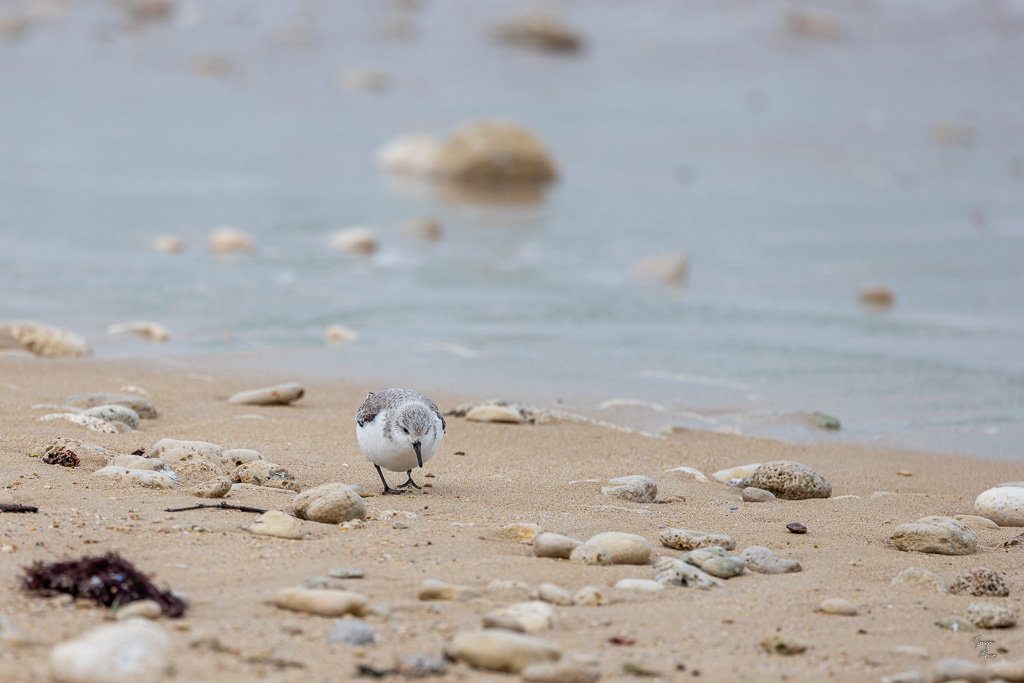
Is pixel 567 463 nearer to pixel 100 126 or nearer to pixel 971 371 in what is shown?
pixel 971 371

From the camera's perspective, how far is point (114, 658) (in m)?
3.25

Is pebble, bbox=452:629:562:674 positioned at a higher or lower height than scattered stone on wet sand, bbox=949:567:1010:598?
lower

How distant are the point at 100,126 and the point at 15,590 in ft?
62.7

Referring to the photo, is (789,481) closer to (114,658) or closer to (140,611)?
(140,611)

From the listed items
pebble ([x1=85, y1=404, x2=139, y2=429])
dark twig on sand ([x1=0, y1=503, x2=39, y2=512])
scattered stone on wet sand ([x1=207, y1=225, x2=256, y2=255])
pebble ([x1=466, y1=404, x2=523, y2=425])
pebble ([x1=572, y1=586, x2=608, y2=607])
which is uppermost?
scattered stone on wet sand ([x1=207, y1=225, x2=256, y2=255])

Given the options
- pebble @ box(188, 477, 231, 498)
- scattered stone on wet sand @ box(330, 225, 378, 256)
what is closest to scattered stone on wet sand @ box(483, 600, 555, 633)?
pebble @ box(188, 477, 231, 498)

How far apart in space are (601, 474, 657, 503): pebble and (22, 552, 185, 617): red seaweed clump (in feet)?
8.51

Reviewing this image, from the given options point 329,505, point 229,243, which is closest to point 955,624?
point 329,505

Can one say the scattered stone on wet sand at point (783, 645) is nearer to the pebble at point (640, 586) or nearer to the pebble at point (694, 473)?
the pebble at point (640, 586)

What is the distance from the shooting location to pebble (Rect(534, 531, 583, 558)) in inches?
189

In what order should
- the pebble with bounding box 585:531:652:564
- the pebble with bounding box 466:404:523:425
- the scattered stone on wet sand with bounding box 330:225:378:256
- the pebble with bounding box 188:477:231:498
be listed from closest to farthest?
the pebble with bounding box 585:531:652:564, the pebble with bounding box 188:477:231:498, the pebble with bounding box 466:404:523:425, the scattered stone on wet sand with bounding box 330:225:378:256

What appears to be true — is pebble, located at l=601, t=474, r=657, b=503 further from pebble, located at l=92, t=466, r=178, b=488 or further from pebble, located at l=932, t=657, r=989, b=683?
pebble, located at l=932, t=657, r=989, b=683

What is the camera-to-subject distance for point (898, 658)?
3.94 metres

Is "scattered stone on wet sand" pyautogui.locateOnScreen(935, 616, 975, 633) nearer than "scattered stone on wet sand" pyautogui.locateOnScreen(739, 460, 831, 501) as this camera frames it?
Yes
